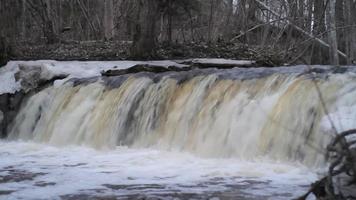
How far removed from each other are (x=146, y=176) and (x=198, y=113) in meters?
2.70

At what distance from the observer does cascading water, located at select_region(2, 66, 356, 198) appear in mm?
7562

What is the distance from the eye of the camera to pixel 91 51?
1548cm

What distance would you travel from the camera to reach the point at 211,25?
21.9 meters

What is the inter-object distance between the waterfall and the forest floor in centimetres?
267

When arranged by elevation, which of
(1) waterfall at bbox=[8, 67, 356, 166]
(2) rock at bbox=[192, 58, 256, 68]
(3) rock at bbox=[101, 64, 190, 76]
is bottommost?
(1) waterfall at bbox=[8, 67, 356, 166]

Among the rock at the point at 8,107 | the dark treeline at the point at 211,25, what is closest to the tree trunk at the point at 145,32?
the dark treeline at the point at 211,25

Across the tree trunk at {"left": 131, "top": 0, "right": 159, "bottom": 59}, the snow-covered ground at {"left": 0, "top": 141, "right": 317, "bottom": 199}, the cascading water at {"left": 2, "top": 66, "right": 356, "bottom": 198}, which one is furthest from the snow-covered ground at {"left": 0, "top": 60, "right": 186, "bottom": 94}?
the snow-covered ground at {"left": 0, "top": 141, "right": 317, "bottom": 199}

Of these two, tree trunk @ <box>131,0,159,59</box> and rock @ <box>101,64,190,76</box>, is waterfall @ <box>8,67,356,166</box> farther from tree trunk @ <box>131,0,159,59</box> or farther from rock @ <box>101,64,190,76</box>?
tree trunk @ <box>131,0,159,59</box>

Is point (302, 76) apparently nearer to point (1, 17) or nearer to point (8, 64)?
point (8, 64)

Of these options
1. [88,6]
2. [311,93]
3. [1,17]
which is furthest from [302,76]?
[88,6]

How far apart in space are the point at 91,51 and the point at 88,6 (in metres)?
12.6

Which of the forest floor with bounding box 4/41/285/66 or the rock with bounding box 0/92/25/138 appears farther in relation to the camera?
the forest floor with bounding box 4/41/285/66

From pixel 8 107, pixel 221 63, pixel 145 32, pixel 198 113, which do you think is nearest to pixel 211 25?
pixel 145 32

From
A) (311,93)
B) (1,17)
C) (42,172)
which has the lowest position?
(42,172)
